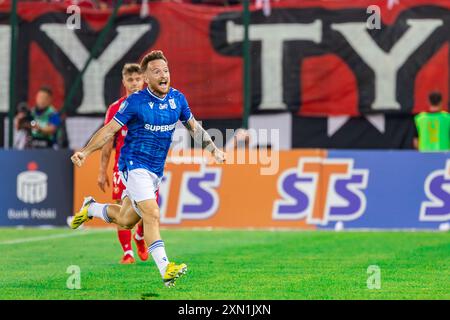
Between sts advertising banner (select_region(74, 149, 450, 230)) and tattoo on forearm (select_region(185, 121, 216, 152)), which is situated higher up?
tattoo on forearm (select_region(185, 121, 216, 152))

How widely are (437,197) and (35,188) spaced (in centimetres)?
656

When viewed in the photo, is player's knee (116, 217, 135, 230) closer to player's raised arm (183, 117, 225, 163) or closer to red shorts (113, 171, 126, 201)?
player's raised arm (183, 117, 225, 163)

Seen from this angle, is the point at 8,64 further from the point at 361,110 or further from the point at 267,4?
the point at 361,110

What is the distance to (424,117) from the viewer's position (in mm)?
19891

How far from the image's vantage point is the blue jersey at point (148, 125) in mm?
11000

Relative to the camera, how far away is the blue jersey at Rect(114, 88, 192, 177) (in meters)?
11.0

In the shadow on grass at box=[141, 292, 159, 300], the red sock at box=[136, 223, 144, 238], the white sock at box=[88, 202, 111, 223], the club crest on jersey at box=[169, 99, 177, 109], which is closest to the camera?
the shadow on grass at box=[141, 292, 159, 300]

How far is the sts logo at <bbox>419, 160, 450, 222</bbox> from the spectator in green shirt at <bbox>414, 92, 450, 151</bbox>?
3.32 feet

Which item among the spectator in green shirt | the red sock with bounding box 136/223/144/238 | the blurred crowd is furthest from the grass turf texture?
the blurred crowd

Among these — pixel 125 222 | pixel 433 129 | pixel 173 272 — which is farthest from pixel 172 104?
pixel 433 129

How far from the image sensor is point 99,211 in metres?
12.5

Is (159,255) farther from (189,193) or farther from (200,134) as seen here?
(189,193)

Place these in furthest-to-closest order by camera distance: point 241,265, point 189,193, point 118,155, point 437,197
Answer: point 189,193 → point 437,197 → point 118,155 → point 241,265

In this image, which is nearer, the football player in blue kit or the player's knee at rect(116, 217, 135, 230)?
the football player in blue kit
